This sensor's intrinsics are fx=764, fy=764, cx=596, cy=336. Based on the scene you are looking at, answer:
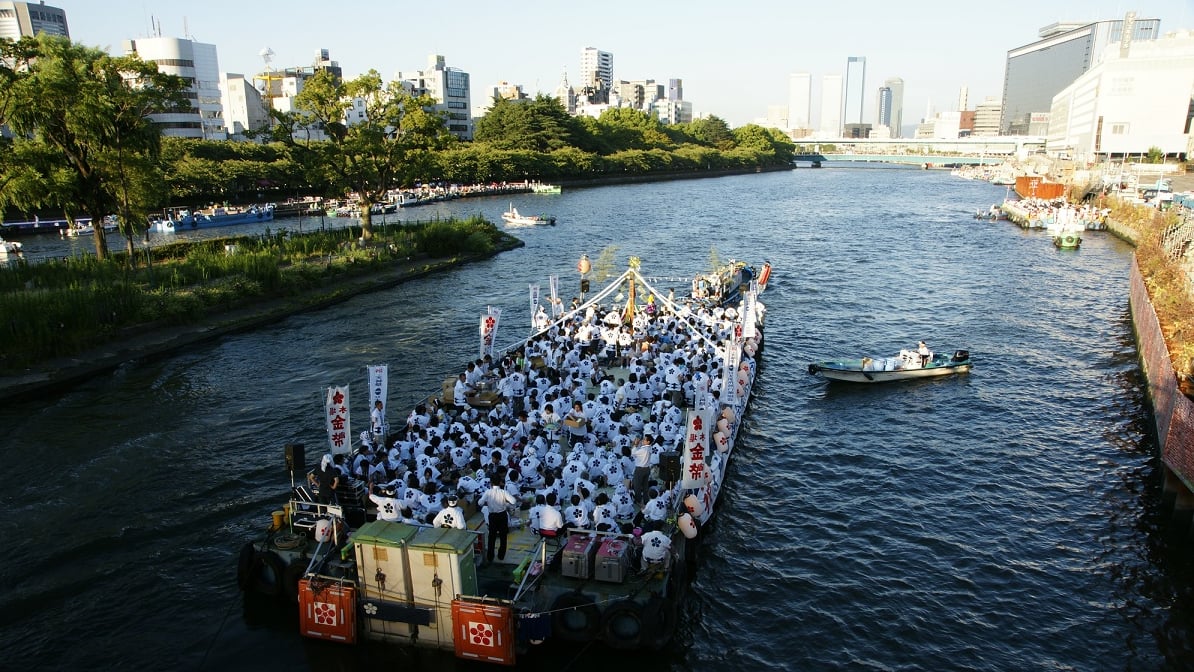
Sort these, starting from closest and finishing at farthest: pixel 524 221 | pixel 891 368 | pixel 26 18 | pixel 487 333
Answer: pixel 487 333 < pixel 891 368 < pixel 524 221 < pixel 26 18

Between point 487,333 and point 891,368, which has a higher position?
point 487,333

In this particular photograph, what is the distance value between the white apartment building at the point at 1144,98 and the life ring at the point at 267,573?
149 m

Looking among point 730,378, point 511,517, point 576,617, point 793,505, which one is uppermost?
point 730,378

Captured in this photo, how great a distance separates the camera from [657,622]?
14.2 meters

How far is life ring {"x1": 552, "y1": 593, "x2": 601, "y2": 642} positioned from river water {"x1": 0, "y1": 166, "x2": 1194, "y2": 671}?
1.78 feet

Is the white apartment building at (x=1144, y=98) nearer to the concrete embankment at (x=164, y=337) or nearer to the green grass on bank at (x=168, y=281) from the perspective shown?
the green grass on bank at (x=168, y=281)

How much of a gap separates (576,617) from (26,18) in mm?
193984

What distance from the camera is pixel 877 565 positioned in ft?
59.9

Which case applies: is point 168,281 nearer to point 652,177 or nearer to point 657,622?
point 657,622

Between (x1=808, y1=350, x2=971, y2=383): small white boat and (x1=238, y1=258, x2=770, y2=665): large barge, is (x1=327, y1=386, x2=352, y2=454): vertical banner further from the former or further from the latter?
(x1=808, y1=350, x2=971, y2=383): small white boat

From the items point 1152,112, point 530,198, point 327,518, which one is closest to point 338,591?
point 327,518

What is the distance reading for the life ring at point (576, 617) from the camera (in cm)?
1405

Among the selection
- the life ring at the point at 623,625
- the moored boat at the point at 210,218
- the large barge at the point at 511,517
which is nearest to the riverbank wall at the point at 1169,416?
the large barge at the point at 511,517

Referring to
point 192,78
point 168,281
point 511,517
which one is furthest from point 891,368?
point 192,78
